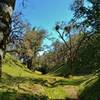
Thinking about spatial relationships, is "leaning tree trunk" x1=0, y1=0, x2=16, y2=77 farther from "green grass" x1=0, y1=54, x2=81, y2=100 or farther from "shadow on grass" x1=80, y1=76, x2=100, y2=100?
"shadow on grass" x1=80, y1=76, x2=100, y2=100

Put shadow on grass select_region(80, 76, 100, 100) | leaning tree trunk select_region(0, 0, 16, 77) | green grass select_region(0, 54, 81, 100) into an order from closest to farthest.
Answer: leaning tree trunk select_region(0, 0, 16, 77)
green grass select_region(0, 54, 81, 100)
shadow on grass select_region(80, 76, 100, 100)

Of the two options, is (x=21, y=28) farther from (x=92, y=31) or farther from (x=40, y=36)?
(x=40, y=36)

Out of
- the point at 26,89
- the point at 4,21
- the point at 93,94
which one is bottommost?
the point at 93,94

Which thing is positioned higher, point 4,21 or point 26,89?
point 4,21

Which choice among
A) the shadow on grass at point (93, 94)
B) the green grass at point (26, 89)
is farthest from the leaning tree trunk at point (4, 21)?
the shadow on grass at point (93, 94)

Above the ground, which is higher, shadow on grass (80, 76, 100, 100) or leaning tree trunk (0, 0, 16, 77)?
leaning tree trunk (0, 0, 16, 77)

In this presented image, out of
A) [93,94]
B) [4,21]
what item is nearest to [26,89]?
[93,94]

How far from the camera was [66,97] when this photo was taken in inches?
1171

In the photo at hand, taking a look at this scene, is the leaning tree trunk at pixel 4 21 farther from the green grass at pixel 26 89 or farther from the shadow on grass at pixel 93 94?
the shadow on grass at pixel 93 94

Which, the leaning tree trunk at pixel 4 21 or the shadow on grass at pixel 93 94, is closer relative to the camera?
the leaning tree trunk at pixel 4 21

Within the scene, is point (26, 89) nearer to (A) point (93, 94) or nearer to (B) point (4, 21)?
(A) point (93, 94)

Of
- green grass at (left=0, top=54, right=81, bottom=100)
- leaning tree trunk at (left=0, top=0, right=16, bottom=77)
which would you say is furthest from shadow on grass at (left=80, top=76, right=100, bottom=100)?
leaning tree trunk at (left=0, top=0, right=16, bottom=77)

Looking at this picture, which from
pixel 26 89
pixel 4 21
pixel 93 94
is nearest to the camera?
pixel 4 21

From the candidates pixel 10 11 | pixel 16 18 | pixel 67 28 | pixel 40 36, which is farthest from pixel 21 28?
pixel 40 36
